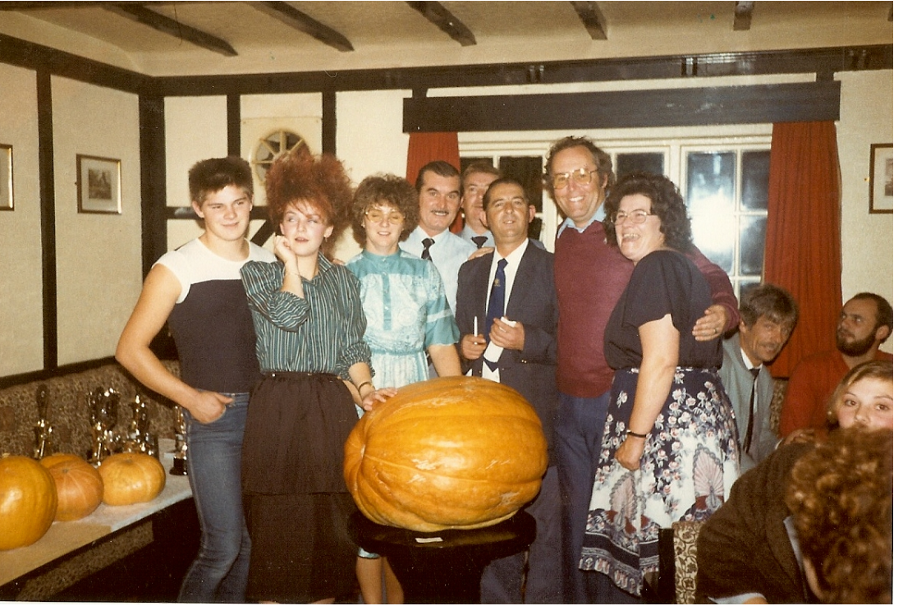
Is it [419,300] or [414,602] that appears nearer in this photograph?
[414,602]

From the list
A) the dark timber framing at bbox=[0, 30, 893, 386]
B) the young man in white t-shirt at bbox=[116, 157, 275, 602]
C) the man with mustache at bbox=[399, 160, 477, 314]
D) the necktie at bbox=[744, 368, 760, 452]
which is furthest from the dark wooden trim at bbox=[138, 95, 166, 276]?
the necktie at bbox=[744, 368, 760, 452]

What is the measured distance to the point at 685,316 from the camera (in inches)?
84.2

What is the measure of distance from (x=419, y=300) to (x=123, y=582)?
5.83 feet

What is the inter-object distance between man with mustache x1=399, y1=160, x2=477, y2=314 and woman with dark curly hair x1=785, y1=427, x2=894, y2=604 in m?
1.38

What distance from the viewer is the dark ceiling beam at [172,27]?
2348mm

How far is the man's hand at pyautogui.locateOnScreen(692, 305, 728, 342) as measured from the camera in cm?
216

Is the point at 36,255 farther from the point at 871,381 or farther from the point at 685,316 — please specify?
the point at 871,381

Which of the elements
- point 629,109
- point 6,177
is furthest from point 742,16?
point 6,177

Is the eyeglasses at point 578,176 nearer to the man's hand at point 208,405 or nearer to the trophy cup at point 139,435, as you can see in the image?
the man's hand at point 208,405

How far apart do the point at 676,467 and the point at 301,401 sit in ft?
3.91

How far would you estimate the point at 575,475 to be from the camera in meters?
2.38

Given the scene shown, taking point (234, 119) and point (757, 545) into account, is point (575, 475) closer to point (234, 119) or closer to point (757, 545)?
point (757, 545)

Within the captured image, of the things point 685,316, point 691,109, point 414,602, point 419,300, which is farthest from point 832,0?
point 414,602

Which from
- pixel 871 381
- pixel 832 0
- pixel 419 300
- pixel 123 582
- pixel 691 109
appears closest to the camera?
pixel 871 381
